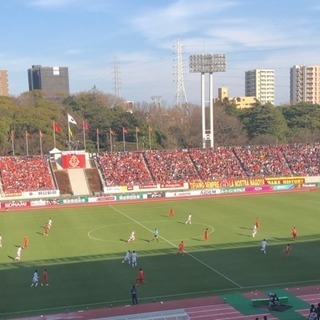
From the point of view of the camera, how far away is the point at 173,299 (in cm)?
2198

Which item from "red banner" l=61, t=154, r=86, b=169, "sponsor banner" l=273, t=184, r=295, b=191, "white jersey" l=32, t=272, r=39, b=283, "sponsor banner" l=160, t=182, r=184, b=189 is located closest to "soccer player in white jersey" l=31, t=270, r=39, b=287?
"white jersey" l=32, t=272, r=39, b=283

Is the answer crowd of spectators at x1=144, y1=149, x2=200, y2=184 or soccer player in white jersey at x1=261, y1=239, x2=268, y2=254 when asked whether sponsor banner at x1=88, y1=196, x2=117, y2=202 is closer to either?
crowd of spectators at x1=144, y1=149, x2=200, y2=184

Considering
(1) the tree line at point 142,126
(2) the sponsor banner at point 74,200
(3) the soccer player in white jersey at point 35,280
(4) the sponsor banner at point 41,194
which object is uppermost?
(1) the tree line at point 142,126

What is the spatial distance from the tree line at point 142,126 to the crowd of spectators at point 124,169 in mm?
8855

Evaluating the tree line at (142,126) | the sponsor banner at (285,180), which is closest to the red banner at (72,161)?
the tree line at (142,126)

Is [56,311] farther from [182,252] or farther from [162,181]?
[162,181]

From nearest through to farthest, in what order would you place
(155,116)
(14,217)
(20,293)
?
(20,293) → (14,217) → (155,116)

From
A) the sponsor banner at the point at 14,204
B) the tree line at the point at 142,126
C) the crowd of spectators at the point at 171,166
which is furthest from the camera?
the tree line at the point at 142,126

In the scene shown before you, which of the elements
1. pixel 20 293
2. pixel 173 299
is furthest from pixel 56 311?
pixel 173 299

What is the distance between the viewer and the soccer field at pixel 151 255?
23.1 m

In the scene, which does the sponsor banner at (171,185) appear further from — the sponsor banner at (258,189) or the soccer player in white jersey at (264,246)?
the soccer player in white jersey at (264,246)

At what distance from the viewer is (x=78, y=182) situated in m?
58.7

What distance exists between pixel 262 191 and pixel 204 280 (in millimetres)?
35235

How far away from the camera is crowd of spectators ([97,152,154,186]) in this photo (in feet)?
194
